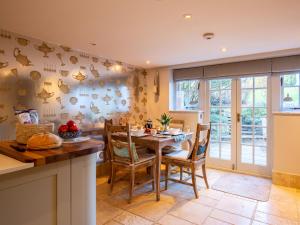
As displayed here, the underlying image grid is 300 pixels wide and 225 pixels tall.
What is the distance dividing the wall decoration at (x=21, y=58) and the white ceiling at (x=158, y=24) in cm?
26

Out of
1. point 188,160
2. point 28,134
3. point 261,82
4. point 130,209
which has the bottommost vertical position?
point 130,209

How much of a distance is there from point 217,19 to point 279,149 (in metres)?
2.41

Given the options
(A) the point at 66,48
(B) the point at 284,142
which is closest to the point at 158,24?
(A) the point at 66,48

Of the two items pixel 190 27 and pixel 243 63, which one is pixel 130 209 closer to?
pixel 190 27

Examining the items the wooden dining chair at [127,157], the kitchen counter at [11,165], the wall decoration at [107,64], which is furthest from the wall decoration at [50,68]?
the kitchen counter at [11,165]

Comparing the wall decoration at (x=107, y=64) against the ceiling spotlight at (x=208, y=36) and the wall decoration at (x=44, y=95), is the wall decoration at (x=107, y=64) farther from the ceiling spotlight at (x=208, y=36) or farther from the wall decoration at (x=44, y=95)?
the ceiling spotlight at (x=208, y=36)

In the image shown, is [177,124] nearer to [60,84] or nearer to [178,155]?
[178,155]

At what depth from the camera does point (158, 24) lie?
2.34m

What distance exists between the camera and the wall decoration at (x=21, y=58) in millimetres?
2642

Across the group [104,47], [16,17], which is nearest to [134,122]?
[104,47]

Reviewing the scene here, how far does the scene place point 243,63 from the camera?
148 inches

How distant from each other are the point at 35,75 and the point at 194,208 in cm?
274

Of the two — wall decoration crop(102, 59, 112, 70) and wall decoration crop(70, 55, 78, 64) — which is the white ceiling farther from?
wall decoration crop(102, 59, 112, 70)

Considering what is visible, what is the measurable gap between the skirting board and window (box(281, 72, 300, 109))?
44.2 inches
